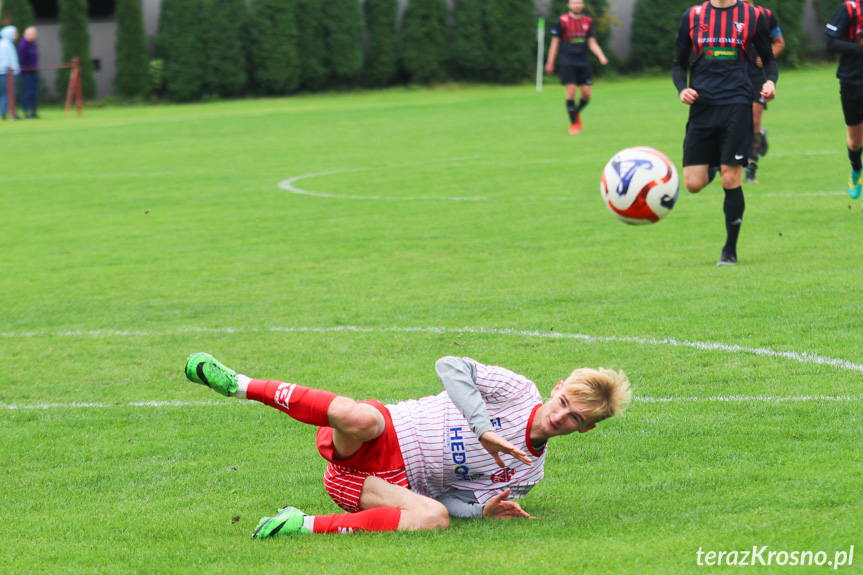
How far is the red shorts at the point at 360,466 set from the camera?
175 inches

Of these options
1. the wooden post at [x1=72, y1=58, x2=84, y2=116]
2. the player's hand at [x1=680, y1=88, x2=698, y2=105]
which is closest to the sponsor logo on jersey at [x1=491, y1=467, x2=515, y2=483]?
the player's hand at [x1=680, y1=88, x2=698, y2=105]

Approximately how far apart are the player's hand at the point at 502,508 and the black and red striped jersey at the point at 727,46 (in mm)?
5538

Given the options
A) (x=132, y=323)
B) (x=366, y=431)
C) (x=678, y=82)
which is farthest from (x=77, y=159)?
(x=366, y=431)

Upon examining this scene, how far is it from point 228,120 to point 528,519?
25.3 meters

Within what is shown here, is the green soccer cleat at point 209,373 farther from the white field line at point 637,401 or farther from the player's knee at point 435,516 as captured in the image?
the white field line at point 637,401

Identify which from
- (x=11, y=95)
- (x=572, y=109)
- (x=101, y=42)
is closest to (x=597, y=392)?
(x=572, y=109)

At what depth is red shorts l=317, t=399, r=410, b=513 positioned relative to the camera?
4445mm

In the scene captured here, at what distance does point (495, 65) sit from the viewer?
38.8 metres

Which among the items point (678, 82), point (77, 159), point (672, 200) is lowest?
point (77, 159)

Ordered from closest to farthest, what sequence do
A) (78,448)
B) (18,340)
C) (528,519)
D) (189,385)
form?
(528,519) < (78,448) < (189,385) < (18,340)

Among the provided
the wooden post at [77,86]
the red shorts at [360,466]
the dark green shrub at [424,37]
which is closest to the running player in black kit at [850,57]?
the red shorts at [360,466]

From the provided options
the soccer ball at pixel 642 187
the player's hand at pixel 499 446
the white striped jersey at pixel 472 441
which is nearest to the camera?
the player's hand at pixel 499 446

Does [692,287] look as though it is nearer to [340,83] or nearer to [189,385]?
[189,385]

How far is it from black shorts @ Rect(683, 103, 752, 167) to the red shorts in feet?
17.8
